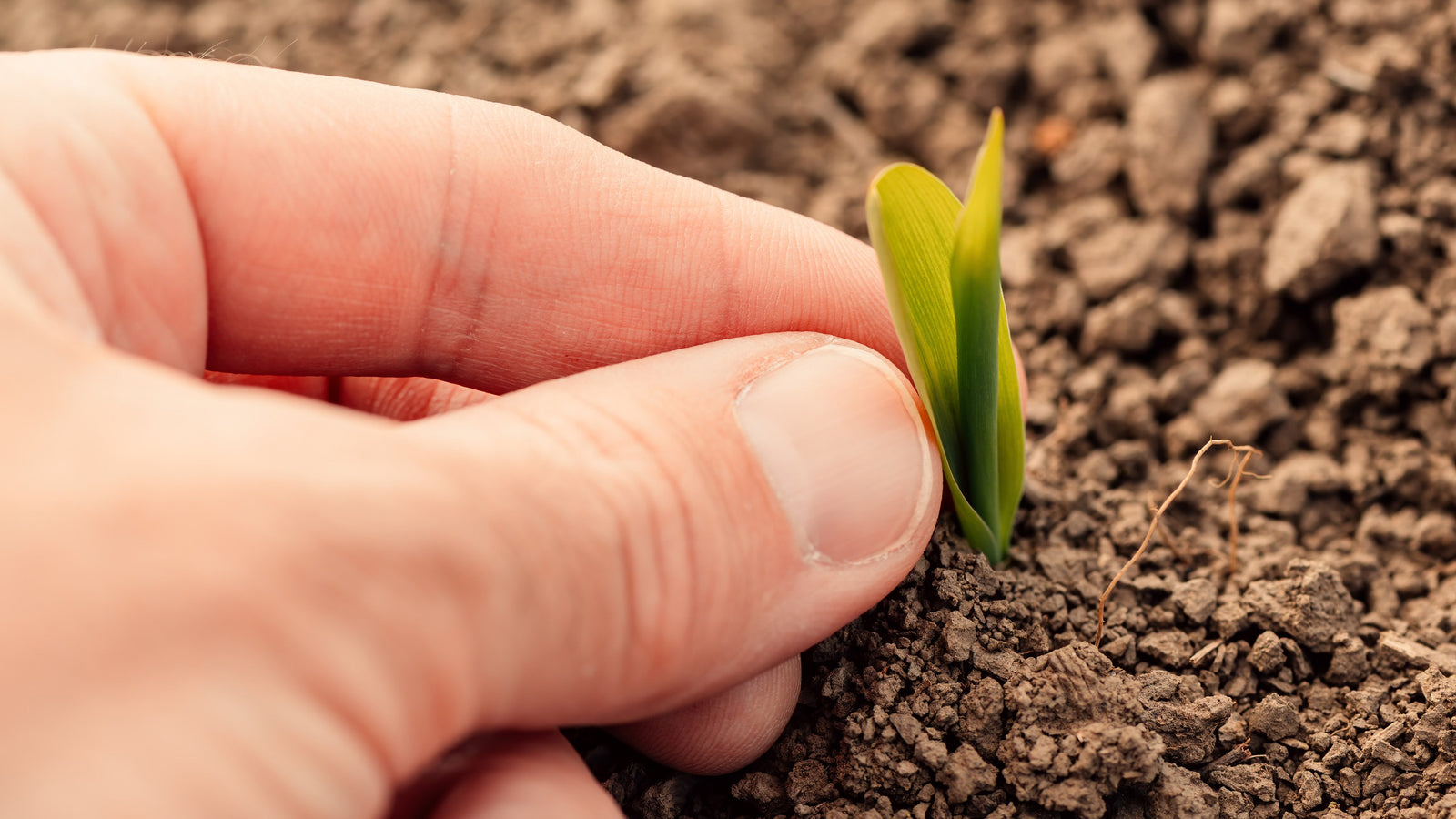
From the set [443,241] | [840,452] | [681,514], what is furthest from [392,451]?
[443,241]

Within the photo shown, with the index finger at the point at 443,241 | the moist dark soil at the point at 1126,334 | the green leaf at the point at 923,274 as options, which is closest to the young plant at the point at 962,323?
the green leaf at the point at 923,274

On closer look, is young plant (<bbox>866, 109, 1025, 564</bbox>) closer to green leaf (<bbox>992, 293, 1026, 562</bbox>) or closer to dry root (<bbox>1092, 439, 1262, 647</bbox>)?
green leaf (<bbox>992, 293, 1026, 562</bbox>)

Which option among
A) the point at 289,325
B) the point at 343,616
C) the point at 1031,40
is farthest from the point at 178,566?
the point at 1031,40

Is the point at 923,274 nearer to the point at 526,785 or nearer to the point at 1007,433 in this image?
the point at 1007,433

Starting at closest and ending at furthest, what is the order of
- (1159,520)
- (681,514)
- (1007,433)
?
1. (681,514)
2. (1007,433)
3. (1159,520)

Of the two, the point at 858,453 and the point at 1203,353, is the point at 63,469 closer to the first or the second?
the point at 858,453

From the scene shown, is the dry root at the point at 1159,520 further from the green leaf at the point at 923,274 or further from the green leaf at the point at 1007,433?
the green leaf at the point at 923,274
